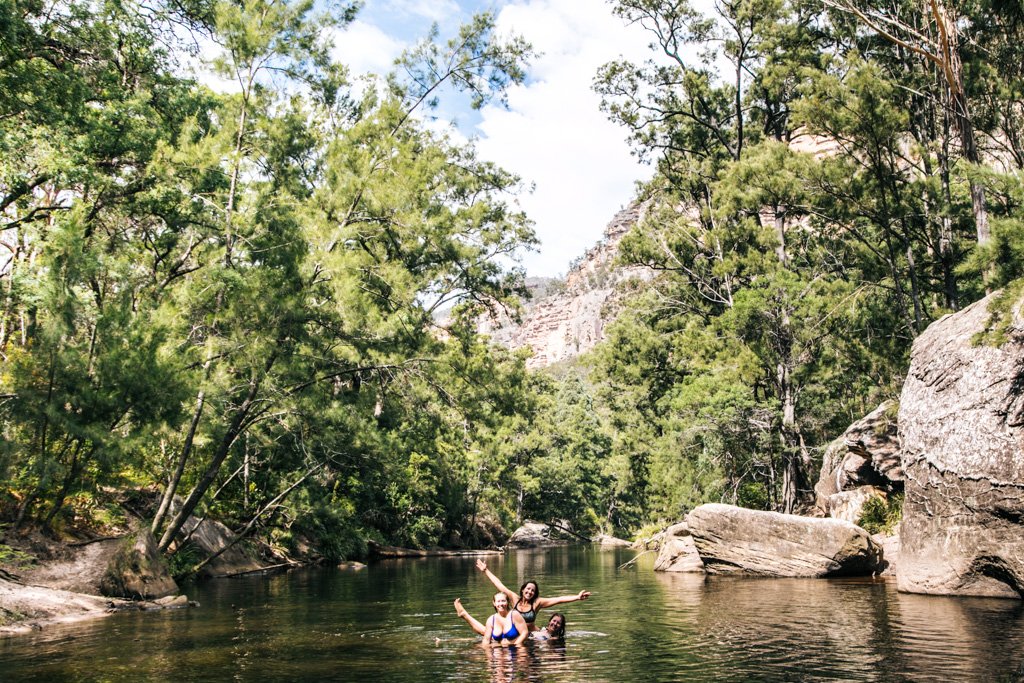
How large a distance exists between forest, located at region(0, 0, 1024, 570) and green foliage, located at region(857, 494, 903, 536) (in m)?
4.14

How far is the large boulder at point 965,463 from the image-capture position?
48.1 ft

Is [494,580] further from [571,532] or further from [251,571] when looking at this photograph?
[571,532]

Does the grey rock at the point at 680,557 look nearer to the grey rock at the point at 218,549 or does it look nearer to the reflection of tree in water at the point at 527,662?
the grey rock at the point at 218,549

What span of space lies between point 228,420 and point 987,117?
19377 mm

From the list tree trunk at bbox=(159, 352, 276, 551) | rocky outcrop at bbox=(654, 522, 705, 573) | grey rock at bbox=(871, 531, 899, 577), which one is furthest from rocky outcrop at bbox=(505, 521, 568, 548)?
tree trunk at bbox=(159, 352, 276, 551)

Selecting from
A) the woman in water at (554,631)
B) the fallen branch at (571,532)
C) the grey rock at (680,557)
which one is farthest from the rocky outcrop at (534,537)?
the woman in water at (554,631)

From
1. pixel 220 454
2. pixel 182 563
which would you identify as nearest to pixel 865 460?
pixel 220 454

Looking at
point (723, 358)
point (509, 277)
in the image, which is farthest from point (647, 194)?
point (723, 358)

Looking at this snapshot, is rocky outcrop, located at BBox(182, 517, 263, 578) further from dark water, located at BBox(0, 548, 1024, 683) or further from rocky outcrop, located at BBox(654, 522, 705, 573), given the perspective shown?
rocky outcrop, located at BBox(654, 522, 705, 573)

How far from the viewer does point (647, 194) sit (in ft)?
124

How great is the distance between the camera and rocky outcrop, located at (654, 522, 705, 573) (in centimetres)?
2583

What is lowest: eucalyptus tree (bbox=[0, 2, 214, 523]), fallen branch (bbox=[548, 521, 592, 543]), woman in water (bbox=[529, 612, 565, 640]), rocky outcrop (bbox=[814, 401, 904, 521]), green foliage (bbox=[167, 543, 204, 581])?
fallen branch (bbox=[548, 521, 592, 543])

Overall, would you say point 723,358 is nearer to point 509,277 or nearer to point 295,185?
point 509,277

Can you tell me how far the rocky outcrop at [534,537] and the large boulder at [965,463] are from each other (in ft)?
139
